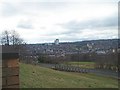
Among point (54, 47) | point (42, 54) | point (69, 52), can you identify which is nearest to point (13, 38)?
point (42, 54)

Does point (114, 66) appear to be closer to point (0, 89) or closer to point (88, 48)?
point (88, 48)

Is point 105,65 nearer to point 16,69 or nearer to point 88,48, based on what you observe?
point 88,48

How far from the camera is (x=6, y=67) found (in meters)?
2.74

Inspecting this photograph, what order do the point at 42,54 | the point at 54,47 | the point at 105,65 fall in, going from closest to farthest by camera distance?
the point at 105,65 → the point at 42,54 → the point at 54,47

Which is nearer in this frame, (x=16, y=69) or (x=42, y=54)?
(x=16, y=69)

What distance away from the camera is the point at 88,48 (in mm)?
81188

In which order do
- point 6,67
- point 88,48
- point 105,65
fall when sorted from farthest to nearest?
point 88,48, point 105,65, point 6,67

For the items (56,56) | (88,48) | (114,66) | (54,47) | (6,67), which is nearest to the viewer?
(6,67)

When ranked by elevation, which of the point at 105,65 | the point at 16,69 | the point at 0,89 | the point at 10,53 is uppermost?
the point at 10,53

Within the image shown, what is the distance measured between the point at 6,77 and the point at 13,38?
151 ft

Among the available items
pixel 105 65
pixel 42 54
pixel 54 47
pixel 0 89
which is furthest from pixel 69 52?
pixel 0 89

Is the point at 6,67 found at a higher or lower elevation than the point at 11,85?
higher

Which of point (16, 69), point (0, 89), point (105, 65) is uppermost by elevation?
point (16, 69)

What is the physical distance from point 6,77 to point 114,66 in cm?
4609
